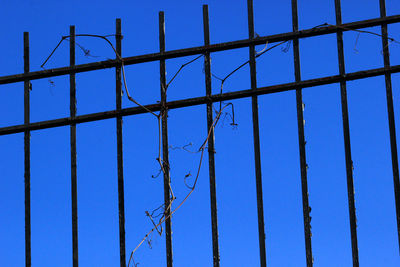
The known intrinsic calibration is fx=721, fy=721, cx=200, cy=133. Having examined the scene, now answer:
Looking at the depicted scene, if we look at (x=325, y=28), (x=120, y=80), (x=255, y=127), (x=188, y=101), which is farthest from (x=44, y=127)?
(x=325, y=28)

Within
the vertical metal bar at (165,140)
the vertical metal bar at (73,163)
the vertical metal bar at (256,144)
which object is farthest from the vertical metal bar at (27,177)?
the vertical metal bar at (256,144)

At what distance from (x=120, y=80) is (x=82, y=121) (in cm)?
34

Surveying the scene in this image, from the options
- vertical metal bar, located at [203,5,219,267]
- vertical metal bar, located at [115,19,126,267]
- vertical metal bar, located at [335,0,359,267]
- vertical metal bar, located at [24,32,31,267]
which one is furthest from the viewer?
vertical metal bar, located at [24,32,31,267]

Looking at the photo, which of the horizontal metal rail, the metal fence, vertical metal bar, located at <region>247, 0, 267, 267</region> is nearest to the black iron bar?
the metal fence

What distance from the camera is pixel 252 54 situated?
166 inches

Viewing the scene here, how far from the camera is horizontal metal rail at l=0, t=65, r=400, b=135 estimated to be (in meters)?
4.10

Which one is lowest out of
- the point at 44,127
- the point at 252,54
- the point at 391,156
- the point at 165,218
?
the point at 165,218

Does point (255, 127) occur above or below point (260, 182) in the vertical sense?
above

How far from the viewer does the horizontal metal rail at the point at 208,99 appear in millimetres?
4098

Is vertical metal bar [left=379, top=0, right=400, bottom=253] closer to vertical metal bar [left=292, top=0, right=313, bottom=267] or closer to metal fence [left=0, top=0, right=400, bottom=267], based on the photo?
metal fence [left=0, top=0, right=400, bottom=267]

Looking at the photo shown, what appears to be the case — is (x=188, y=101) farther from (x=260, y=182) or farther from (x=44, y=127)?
(x=44, y=127)

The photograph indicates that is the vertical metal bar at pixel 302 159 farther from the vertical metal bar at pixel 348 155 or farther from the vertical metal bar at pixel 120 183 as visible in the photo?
the vertical metal bar at pixel 120 183

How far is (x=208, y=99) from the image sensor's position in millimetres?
4211

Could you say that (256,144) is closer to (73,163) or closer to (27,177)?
(73,163)
